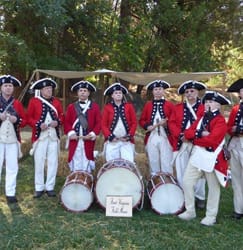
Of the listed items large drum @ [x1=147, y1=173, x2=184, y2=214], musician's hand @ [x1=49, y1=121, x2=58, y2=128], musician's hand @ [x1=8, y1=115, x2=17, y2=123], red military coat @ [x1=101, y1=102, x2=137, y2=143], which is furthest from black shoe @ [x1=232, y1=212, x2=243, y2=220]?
musician's hand @ [x1=8, y1=115, x2=17, y2=123]

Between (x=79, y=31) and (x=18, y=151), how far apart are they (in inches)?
306

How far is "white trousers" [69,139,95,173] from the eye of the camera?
6023mm

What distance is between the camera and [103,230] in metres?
→ 4.73

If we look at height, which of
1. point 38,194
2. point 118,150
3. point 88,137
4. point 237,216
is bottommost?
point 38,194

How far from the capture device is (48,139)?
5.95 metres

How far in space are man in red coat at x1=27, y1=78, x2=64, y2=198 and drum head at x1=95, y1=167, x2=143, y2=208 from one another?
1070 millimetres

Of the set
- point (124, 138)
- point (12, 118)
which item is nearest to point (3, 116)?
point (12, 118)

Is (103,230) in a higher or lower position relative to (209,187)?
lower

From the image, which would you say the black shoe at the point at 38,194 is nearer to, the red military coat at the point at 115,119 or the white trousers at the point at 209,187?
the red military coat at the point at 115,119

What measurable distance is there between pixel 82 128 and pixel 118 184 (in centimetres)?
113

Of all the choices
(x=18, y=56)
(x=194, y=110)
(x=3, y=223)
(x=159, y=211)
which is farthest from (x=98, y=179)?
(x=18, y=56)

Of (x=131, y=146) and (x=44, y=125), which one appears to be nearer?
(x=44, y=125)

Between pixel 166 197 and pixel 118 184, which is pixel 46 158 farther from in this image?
pixel 166 197

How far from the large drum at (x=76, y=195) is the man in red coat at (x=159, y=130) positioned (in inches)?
43.5
